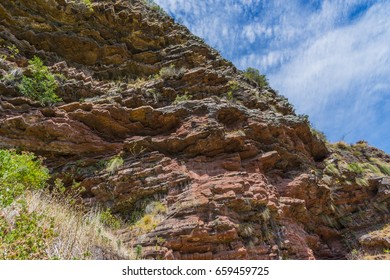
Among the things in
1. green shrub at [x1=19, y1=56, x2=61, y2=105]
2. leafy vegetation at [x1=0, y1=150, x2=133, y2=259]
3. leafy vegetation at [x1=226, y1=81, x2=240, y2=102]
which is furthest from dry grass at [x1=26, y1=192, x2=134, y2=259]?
leafy vegetation at [x1=226, y1=81, x2=240, y2=102]

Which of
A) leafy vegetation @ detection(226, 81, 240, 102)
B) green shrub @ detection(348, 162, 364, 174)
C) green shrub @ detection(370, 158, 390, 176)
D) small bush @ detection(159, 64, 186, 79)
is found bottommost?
green shrub @ detection(348, 162, 364, 174)

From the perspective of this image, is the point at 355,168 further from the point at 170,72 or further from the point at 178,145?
the point at 170,72

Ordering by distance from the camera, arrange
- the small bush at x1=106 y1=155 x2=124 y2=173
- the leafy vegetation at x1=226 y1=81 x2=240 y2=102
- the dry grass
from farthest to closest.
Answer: the leafy vegetation at x1=226 y1=81 x2=240 y2=102 → the small bush at x1=106 y1=155 x2=124 y2=173 → the dry grass

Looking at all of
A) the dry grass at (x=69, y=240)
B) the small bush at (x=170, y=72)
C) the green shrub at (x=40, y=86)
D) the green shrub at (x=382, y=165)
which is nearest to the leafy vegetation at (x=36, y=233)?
the dry grass at (x=69, y=240)

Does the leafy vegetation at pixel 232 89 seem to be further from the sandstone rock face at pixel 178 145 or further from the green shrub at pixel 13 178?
the green shrub at pixel 13 178

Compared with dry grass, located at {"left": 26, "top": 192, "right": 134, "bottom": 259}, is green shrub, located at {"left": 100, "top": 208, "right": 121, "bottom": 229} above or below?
above

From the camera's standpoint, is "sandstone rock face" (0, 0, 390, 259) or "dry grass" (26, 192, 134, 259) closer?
"dry grass" (26, 192, 134, 259)

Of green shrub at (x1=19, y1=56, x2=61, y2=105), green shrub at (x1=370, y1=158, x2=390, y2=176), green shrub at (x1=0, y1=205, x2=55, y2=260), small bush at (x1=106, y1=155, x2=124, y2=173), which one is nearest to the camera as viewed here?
green shrub at (x1=0, y1=205, x2=55, y2=260)

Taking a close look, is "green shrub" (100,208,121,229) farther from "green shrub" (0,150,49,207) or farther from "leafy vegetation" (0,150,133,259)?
"leafy vegetation" (0,150,133,259)

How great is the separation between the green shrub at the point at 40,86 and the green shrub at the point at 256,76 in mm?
12105

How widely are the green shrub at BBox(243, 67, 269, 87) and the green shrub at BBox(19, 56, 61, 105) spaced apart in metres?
12.1

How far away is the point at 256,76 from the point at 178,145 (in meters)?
10.5

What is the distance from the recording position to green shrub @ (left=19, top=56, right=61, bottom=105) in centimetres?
1026

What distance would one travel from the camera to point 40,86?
10.5 metres
